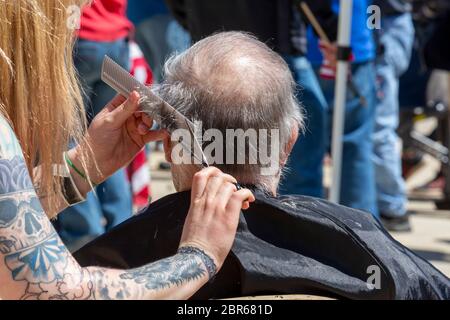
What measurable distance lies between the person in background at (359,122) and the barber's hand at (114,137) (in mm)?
2355

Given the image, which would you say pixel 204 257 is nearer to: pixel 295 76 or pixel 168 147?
pixel 168 147

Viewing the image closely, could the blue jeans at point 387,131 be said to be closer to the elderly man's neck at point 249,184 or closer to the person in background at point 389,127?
the person in background at point 389,127

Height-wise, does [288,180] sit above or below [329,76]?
below

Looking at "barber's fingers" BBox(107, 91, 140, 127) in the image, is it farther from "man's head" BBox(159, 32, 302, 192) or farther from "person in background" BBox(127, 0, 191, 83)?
"person in background" BBox(127, 0, 191, 83)

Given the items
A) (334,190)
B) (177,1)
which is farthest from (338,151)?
(177,1)

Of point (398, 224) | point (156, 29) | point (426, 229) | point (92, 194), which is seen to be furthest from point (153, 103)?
point (156, 29)

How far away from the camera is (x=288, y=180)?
478cm

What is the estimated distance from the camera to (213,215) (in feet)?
5.93

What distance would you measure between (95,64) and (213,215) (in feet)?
8.61

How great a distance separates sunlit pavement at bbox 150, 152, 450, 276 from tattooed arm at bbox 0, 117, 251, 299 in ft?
7.59

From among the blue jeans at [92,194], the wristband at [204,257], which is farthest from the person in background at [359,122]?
the wristband at [204,257]

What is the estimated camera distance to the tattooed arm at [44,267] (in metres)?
1.71

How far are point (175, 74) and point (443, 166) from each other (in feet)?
17.4

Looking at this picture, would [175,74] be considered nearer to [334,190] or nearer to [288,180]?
[334,190]
